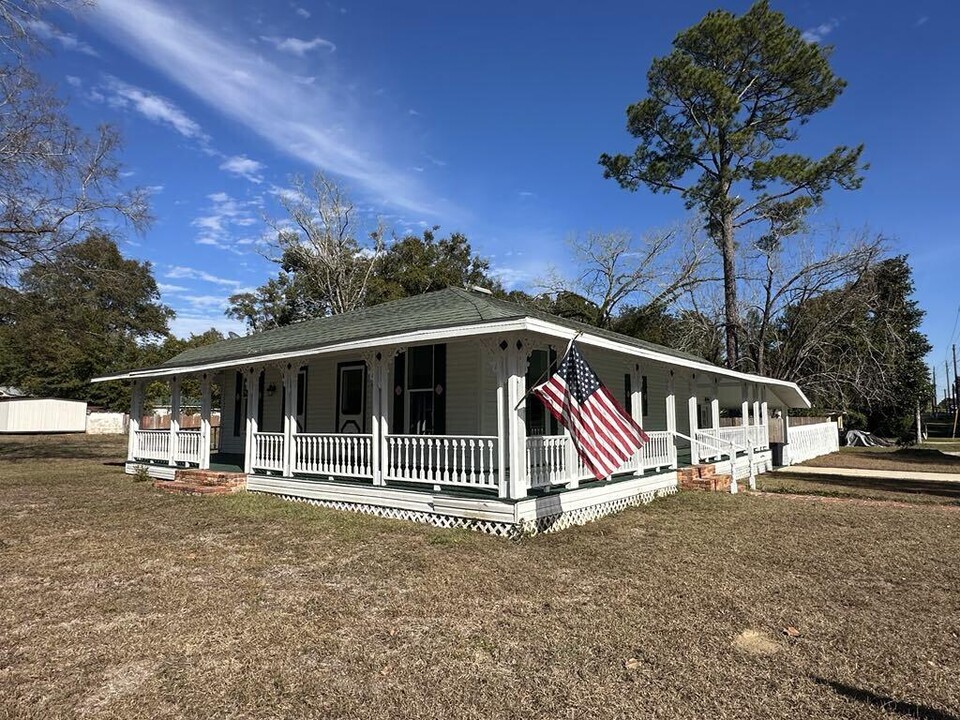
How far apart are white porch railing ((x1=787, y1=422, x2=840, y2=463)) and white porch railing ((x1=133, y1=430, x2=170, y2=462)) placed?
767 inches

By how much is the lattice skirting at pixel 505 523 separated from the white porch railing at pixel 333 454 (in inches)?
20.9

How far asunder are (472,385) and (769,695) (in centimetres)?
775

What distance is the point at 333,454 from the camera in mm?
10344

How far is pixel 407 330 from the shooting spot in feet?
28.9

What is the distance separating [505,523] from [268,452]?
5.96 meters

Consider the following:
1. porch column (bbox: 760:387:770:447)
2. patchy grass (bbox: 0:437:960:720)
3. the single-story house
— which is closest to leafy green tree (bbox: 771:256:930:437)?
porch column (bbox: 760:387:770:447)

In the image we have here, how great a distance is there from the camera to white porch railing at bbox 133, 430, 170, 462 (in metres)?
14.8

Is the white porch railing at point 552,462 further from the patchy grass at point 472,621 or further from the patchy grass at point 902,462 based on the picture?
the patchy grass at point 902,462

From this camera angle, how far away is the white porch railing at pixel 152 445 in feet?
48.4

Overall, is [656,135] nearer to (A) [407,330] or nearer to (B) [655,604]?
(A) [407,330]

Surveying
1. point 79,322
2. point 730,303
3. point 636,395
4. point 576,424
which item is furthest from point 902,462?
point 79,322

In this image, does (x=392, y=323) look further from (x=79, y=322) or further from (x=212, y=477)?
(x=79, y=322)

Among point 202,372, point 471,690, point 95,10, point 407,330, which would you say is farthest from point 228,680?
point 95,10

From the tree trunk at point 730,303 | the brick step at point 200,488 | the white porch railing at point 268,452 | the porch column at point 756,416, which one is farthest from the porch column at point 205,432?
the tree trunk at point 730,303
